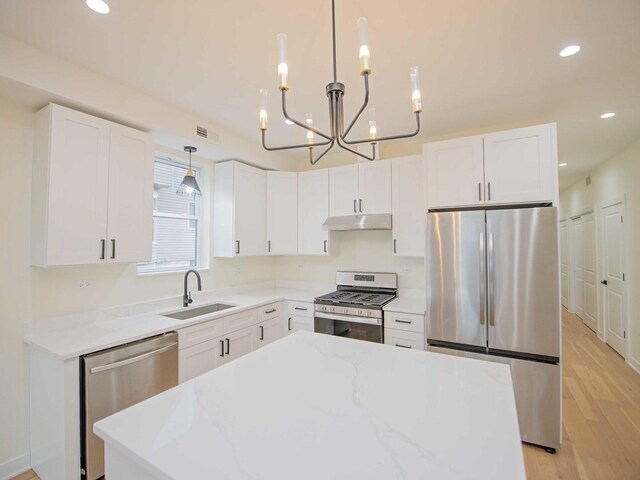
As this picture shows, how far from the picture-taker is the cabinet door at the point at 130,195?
2.35 metres

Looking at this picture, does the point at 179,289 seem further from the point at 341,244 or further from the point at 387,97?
the point at 387,97

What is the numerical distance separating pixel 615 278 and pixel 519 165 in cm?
325

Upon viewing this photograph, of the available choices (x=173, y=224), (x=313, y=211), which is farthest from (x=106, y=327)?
(x=313, y=211)

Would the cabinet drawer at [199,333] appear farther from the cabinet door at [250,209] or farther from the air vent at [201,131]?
the air vent at [201,131]

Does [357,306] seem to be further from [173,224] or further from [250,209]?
[173,224]

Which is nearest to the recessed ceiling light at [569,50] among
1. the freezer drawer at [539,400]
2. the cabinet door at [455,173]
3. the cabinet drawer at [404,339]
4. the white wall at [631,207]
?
the cabinet door at [455,173]

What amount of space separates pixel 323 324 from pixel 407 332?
0.92 meters

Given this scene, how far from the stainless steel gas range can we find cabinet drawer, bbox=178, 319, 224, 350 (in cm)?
106

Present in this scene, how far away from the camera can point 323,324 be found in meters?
3.37

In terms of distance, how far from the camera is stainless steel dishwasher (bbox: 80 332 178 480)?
1.88 m

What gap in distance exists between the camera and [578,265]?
239 inches

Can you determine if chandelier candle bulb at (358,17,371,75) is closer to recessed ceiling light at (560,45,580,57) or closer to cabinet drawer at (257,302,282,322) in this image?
recessed ceiling light at (560,45,580,57)

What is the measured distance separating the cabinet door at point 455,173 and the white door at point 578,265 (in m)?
4.74

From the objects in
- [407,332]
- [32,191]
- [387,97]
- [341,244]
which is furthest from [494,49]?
[32,191]
